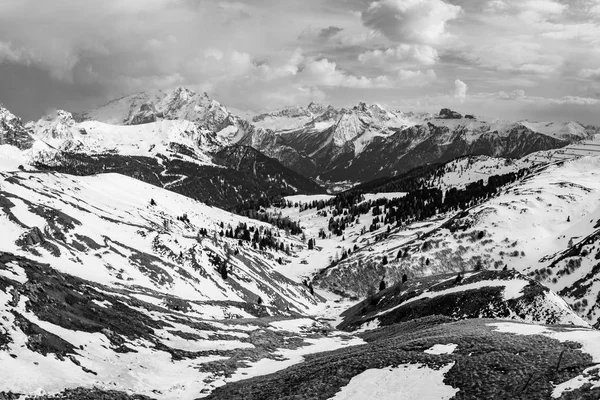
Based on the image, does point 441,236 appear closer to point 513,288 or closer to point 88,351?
point 513,288

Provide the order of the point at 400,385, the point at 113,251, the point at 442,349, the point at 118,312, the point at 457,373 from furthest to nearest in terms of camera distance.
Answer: the point at 113,251 < the point at 118,312 < the point at 442,349 < the point at 400,385 < the point at 457,373

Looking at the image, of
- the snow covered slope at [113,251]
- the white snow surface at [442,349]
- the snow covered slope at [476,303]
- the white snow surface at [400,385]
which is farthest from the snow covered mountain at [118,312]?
the white snow surface at [442,349]

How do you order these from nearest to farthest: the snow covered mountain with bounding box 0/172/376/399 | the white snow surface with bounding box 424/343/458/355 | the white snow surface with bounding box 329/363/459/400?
the white snow surface with bounding box 329/363/459/400 → the snow covered mountain with bounding box 0/172/376/399 → the white snow surface with bounding box 424/343/458/355

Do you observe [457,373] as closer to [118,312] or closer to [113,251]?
[118,312]

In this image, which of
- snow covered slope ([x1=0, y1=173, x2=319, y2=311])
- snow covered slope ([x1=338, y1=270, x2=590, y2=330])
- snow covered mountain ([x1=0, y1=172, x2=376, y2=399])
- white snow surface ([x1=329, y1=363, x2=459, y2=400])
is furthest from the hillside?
snow covered slope ([x1=0, y1=173, x2=319, y2=311])

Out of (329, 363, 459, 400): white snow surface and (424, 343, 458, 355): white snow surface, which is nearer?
(329, 363, 459, 400): white snow surface

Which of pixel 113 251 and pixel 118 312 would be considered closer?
pixel 118 312

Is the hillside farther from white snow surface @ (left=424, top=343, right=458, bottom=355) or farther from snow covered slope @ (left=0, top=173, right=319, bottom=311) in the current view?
snow covered slope @ (left=0, top=173, right=319, bottom=311)

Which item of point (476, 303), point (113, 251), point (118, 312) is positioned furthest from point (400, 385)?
point (113, 251)

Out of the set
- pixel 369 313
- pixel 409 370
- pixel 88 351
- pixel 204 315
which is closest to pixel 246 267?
pixel 369 313

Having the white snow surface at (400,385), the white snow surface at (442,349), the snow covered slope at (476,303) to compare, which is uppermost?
the white snow surface at (400,385)

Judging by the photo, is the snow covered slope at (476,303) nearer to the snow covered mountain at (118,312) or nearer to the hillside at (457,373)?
the snow covered mountain at (118,312)
